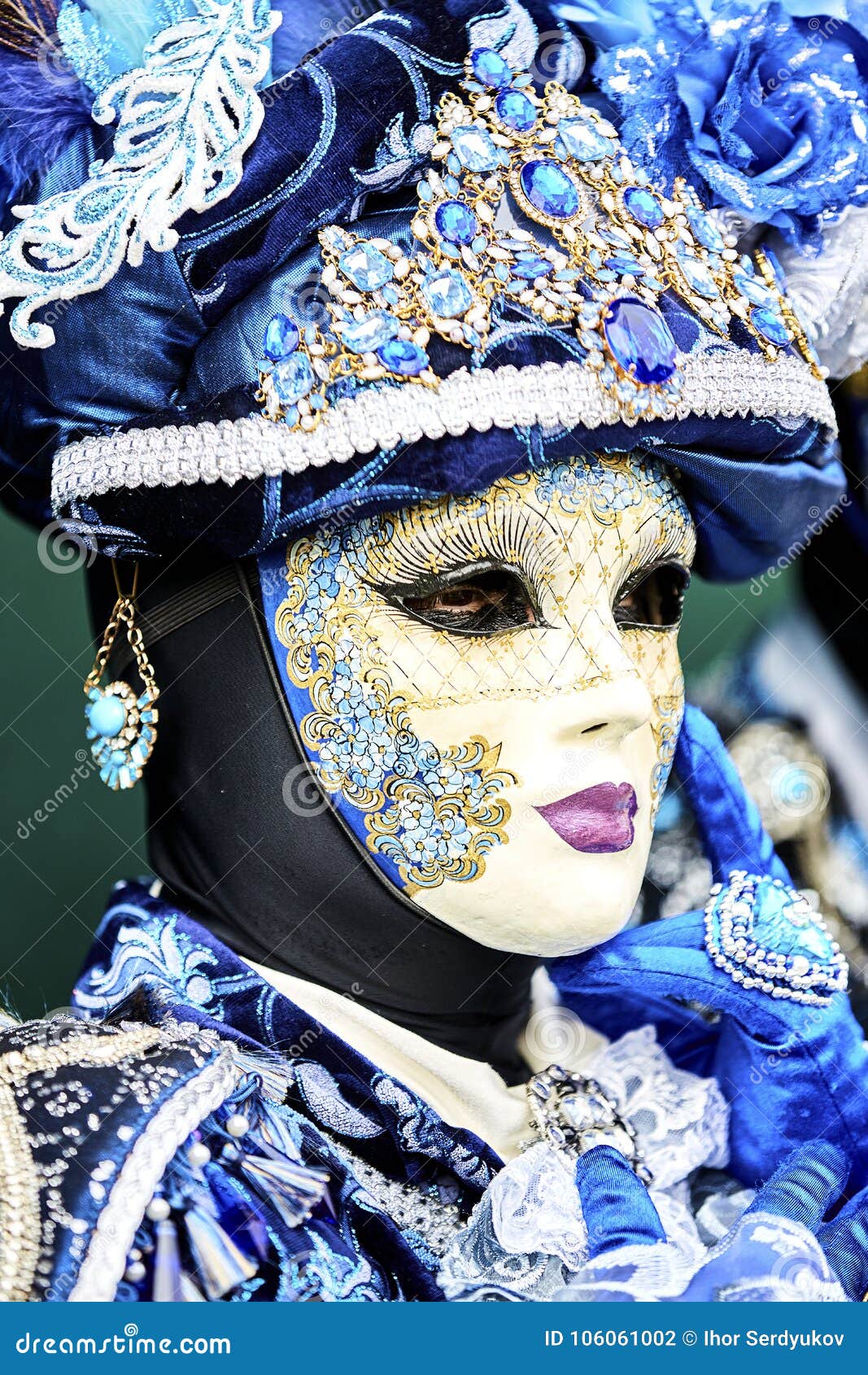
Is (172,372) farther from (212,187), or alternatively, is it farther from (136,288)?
(212,187)

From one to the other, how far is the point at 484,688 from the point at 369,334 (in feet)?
1.37

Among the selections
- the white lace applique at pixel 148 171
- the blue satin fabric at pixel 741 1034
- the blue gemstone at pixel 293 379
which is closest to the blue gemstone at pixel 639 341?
the blue gemstone at pixel 293 379

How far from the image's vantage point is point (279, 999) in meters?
1.87

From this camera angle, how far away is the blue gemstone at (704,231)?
1944 millimetres

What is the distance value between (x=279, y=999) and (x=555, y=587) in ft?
1.91

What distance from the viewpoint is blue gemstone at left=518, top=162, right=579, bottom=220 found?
1.78m

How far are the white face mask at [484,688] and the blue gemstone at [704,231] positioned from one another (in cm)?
30

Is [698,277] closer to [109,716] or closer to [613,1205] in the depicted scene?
[109,716]

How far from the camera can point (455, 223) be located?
5.72 ft

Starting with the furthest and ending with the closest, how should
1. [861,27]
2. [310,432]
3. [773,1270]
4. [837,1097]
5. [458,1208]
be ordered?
[837,1097]
[861,27]
[458,1208]
[773,1270]
[310,432]

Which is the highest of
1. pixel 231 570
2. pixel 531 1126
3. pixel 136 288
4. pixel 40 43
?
pixel 40 43

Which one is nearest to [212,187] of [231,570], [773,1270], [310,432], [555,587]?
[310,432]
